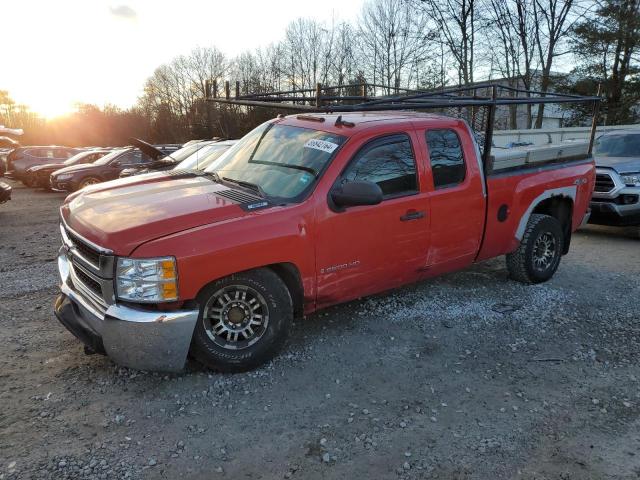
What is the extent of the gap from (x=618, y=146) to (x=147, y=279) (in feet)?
31.4

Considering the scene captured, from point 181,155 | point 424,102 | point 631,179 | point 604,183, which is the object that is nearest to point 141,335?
point 424,102

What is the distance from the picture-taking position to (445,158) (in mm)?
4520

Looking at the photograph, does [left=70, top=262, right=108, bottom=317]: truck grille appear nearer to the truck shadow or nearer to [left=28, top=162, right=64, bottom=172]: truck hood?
the truck shadow

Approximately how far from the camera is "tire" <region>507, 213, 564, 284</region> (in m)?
5.41

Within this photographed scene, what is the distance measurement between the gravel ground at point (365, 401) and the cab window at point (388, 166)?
4.40 feet

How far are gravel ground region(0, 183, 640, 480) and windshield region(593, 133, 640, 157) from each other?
5.23 m

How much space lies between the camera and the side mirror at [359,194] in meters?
3.61

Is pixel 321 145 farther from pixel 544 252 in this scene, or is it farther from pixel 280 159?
pixel 544 252

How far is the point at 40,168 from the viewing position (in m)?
17.3

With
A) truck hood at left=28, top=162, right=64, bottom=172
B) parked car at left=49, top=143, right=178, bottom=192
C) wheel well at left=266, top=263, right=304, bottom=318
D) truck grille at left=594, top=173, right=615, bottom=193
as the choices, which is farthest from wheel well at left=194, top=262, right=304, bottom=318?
truck hood at left=28, top=162, right=64, bottom=172

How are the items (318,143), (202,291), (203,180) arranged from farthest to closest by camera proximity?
(203,180) < (318,143) < (202,291)

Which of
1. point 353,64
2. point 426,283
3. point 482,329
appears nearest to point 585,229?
point 426,283

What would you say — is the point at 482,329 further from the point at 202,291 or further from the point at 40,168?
the point at 40,168

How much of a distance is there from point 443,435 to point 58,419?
248cm
